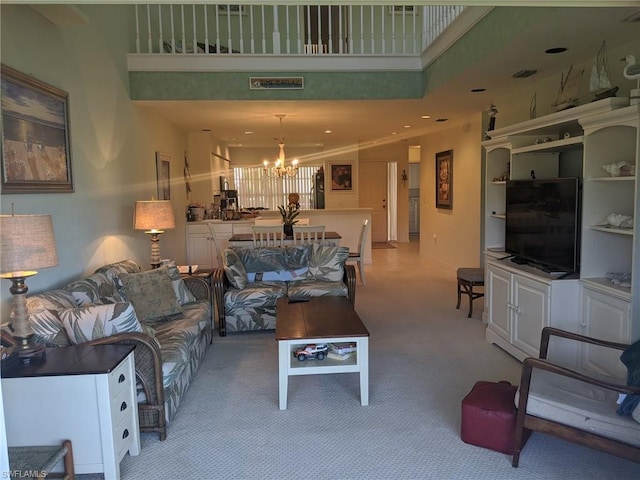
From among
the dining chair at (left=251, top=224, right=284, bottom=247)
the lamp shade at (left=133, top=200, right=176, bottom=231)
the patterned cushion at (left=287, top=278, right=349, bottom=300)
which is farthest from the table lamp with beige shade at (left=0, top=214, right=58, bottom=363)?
the dining chair at (left=251, top=224, right=284, bottom=247)

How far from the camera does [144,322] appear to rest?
3529 millimetres

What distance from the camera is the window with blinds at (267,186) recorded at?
11.7 m

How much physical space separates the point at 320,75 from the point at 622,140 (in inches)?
123

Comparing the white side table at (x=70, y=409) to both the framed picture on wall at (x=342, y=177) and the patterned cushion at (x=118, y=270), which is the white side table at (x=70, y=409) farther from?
the framed picture on wall at (x=342, y=177)

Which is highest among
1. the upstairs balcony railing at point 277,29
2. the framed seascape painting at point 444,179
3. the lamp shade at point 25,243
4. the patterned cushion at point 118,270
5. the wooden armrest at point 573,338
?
the upstairs balcony railing at point 277,29

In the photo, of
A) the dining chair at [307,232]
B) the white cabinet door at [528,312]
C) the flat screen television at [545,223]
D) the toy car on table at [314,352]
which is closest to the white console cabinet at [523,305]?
the white cabinet door at [528,312]

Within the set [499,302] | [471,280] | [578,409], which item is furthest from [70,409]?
[471,280]

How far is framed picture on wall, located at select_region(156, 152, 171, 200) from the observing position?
6013 mm

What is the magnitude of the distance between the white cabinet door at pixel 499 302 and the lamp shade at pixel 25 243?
3188 millimetres

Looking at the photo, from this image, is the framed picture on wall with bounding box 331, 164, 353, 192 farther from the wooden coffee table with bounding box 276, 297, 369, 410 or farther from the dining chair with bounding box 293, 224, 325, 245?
the wooden coffee table with bounding box 276, 297, 369, 410

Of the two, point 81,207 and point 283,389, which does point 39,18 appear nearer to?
point 81,207

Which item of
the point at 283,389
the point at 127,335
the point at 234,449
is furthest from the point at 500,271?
the point at 127,335

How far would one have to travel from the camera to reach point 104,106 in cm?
433

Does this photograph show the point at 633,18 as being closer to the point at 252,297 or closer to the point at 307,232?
the point at 252,297
